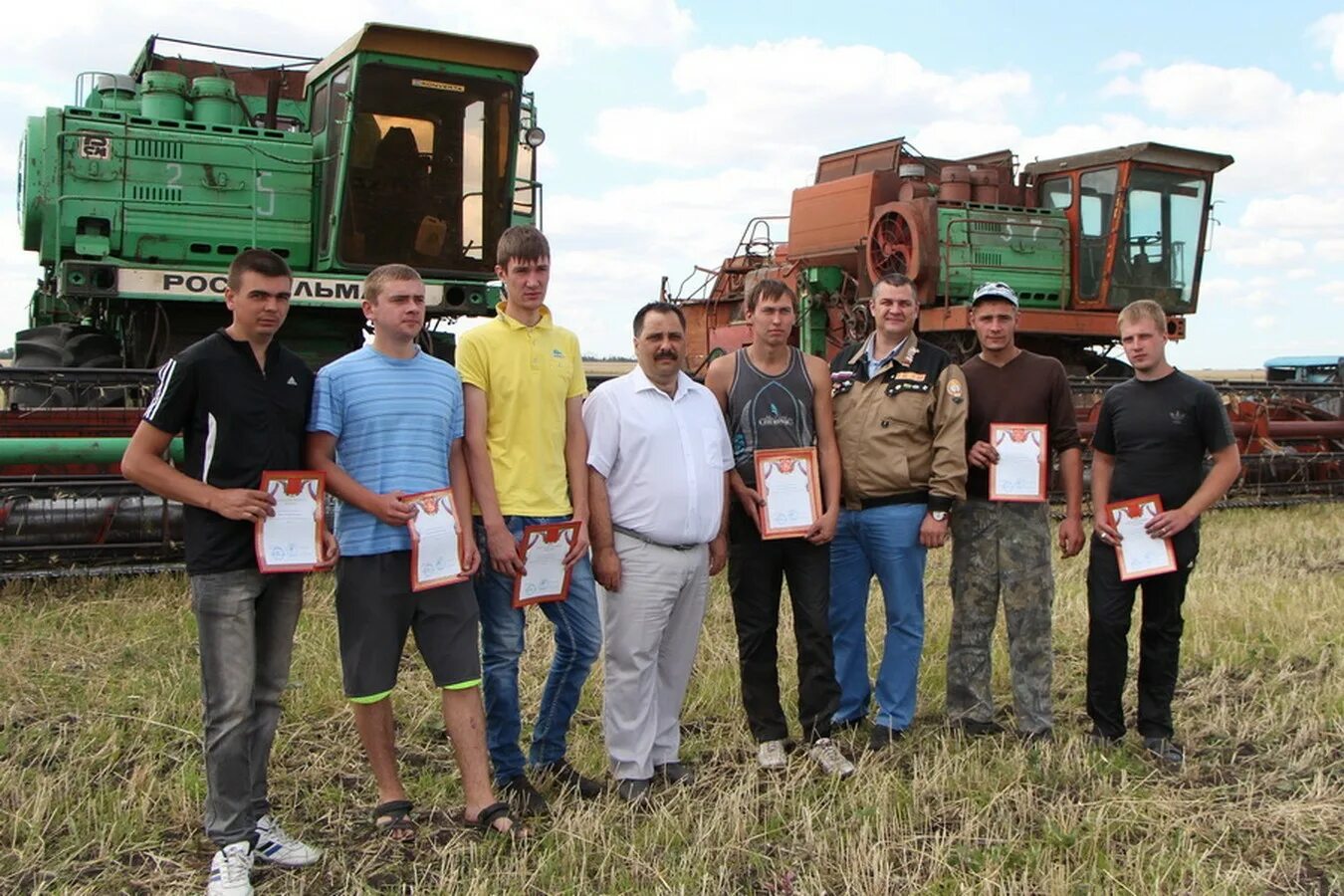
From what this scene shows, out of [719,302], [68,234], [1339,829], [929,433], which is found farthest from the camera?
[719,302]

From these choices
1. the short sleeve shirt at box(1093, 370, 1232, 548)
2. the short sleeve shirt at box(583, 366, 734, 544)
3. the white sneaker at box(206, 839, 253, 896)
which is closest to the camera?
the white sneaker at box(206, 839, 253, 896)

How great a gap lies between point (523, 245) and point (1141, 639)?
2.70 meters

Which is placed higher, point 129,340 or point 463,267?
point 463,267

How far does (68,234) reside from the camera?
8.77 metres

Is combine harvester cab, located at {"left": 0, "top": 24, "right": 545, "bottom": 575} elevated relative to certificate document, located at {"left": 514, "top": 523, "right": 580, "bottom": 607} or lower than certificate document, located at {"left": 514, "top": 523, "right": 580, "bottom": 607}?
elevated

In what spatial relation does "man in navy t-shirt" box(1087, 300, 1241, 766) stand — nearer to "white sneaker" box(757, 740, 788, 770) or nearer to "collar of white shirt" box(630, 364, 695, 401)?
"white sneaker" box(757, 740, 788, 770)

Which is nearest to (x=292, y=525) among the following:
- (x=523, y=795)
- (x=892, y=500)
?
(x=523, y=795)

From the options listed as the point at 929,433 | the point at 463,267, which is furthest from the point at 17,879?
the point at 463,267

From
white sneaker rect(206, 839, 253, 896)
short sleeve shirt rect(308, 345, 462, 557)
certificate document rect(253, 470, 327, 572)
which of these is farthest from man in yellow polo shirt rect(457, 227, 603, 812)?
white sneaker rect(206, 839, 253, 896)

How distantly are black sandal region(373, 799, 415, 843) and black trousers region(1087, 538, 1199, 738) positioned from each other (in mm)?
2586

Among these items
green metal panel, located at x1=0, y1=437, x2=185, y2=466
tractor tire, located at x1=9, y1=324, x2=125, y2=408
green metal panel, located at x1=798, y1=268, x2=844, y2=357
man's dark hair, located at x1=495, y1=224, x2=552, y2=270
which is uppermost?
green metal panel, located at x1=798, y1=268, x2=844, y2=357

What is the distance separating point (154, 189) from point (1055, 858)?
25.8 ft

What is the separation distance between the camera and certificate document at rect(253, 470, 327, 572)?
3479mm

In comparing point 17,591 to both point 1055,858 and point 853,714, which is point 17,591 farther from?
point 1055,858
